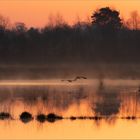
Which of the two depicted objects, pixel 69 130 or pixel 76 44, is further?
pixel 76 44

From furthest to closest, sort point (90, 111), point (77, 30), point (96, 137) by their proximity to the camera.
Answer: point (77, 30) → point (90, 111) → point (96, 137)

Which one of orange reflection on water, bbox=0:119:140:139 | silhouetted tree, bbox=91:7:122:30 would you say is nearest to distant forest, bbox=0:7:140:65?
silhouetted tree, bbox=91:7:122:30

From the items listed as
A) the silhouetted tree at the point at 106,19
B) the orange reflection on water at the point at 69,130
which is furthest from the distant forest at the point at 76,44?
the orange reflection on water at the point at 69,130

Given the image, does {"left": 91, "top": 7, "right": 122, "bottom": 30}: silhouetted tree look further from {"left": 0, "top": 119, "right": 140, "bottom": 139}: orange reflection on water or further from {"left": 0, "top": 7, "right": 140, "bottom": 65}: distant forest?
{"left": 0, "top": 119, "right": 140, "bottom": 139}: orange reflection on water

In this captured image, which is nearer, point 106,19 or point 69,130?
point 69,130

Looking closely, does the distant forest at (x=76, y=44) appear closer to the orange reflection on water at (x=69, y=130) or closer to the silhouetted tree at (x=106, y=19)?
the silhouetted tree at (x=106, y=19)

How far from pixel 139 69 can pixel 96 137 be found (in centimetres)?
6497

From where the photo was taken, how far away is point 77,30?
9319 centimetres

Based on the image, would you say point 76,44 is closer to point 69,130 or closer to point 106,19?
point 106,19

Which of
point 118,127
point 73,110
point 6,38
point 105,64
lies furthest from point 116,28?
point 118,127

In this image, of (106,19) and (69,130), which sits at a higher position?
(106,19)

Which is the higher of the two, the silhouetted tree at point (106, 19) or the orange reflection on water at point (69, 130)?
the silhouetted tree at point (106, 19)

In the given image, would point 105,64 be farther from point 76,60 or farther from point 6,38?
point 6,38

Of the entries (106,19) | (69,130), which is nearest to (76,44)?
(106,19)
